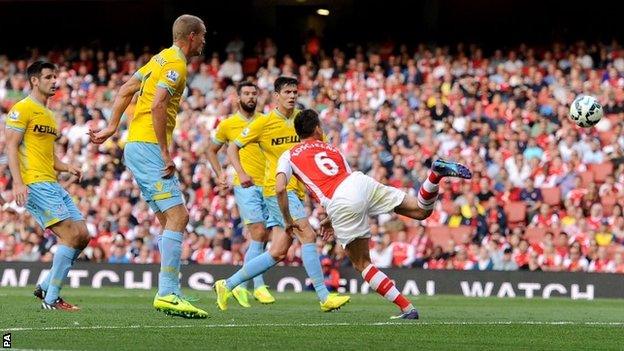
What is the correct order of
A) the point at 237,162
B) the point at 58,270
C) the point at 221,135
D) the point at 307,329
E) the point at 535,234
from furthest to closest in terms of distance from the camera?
1. the point at 535,234
2. the point at 221,135
3. the point at 237,162
4. the point at 58,270
5. the point at 307,329

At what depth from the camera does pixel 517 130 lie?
23.7m

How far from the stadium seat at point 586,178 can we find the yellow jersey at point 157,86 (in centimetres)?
1263

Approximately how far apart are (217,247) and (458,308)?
8752 mm

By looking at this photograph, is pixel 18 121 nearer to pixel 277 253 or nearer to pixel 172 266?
pixel 172 266

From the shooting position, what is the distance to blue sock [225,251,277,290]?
1288cm

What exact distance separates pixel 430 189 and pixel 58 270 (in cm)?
382

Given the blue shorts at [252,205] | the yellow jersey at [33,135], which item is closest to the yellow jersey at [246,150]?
the blue shorts at [252,205]

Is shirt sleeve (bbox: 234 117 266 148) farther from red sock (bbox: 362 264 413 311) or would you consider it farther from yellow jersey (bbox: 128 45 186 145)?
red sock (bbox: 362 264 413 311)

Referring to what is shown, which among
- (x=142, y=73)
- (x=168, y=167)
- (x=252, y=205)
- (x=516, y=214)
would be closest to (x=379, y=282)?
(x=168, y=167)

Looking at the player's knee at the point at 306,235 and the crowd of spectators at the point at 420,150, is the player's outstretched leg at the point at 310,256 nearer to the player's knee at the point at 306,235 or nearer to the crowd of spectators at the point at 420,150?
the player's knee at the point at 306,235

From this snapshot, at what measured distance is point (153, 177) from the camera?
10977 mm

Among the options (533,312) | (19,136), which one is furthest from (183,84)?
(533,312)

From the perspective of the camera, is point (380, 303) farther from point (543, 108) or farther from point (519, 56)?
point (519, 56)

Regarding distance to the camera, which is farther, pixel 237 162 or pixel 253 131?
pixel 253 131
